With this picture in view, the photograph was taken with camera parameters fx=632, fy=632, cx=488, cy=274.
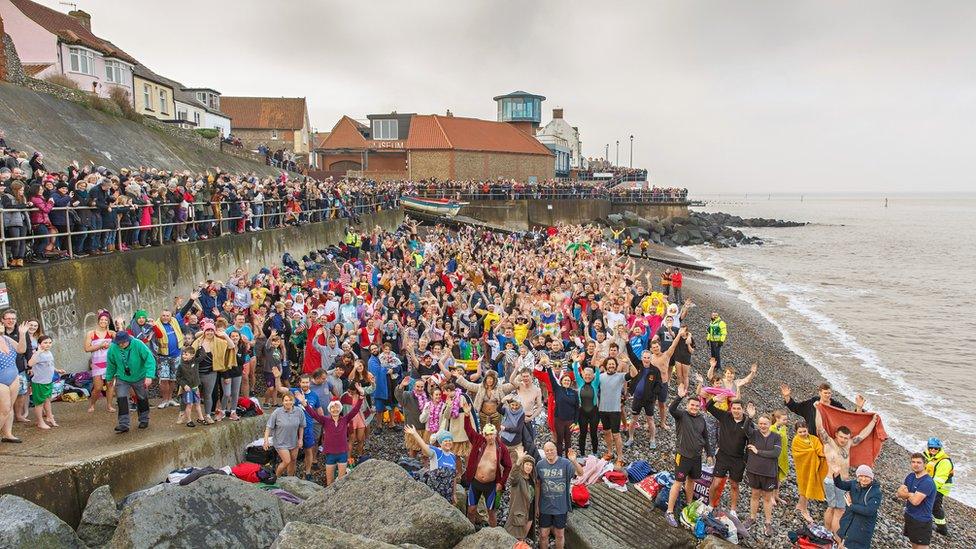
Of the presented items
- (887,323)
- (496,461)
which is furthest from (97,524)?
(887,323)

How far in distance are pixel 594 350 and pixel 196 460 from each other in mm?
5918

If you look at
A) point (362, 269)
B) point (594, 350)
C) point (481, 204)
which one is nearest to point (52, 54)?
point (362, 269)

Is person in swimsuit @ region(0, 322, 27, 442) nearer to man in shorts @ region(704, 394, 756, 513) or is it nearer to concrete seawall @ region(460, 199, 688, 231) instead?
man in shorts @ region(704, 394, 756, 513)

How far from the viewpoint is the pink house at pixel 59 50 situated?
91.8 ft

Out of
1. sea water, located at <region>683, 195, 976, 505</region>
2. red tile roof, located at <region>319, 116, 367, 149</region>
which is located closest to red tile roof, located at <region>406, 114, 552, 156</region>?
red tile roof, located at <region>319, 116, 367, 149</region>

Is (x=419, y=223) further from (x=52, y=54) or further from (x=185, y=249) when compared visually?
(x=185, y=249)

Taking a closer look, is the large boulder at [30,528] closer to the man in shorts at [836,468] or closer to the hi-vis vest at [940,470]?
the man in shorts at [836,468]

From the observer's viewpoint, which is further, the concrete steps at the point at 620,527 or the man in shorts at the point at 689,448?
the man in shorts at the point at 689,448

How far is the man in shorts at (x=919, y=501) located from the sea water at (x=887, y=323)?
13.7ft

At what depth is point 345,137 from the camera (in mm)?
51031

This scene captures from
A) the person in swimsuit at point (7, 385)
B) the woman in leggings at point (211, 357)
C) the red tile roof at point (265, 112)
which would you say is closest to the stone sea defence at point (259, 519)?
the person in swimsuit at point (7, 385)

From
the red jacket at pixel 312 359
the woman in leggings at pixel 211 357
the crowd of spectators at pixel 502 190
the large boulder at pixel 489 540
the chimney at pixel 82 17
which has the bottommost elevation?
the large boulder at pixel 489 540

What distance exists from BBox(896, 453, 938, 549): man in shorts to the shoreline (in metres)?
0.85

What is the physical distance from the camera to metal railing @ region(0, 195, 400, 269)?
9.98 metres
